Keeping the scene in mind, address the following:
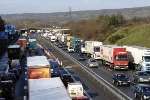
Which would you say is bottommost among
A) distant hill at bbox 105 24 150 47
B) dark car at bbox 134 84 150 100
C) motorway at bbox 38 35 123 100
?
distant hill at bbox 105 24 150 47

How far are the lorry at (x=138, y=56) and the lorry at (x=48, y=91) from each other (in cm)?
2307

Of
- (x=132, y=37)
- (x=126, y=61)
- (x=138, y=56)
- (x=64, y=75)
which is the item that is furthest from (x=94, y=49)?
(x=132, y=37)

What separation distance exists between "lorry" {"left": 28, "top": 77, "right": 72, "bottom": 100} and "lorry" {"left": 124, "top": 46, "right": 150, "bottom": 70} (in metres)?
23.1

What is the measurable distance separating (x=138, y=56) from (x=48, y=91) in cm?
3267

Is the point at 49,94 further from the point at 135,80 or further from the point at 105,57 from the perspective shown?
the point at 105,57

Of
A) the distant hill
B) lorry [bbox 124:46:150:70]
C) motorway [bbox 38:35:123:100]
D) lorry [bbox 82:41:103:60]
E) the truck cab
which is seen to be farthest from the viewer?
the distant hill

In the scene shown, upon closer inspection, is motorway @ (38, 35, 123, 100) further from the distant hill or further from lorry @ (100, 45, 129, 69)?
the distant hill

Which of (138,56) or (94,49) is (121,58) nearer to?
(138,56)

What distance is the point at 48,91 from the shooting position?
2673 cm

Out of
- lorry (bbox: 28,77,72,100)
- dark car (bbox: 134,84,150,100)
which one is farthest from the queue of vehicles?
lorry (bbox: 28,77,72,100)

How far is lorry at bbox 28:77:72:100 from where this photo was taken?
23.7 metres

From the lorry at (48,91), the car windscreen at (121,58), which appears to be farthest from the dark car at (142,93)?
the car windscreen at (121,58)

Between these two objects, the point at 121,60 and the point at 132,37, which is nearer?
the point at 121,60

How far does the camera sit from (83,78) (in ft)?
170
